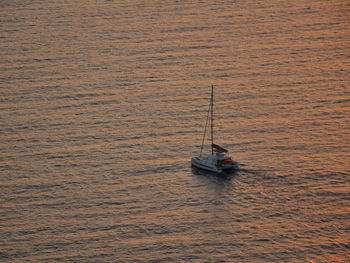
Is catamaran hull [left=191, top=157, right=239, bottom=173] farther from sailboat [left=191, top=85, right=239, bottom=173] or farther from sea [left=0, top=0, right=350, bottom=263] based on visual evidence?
sea [left=0, top=0, right=350, bottom=263]

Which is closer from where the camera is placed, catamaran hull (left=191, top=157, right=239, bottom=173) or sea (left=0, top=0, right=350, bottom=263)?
sea (left=0, top=0, right=350, bottom=263)

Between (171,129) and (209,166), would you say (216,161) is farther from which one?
(171,129)

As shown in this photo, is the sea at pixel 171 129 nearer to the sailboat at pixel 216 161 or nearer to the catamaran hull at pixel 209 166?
the catamaran hull at pixel 209 166

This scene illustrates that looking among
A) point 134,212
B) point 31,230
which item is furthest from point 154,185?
point 31,230

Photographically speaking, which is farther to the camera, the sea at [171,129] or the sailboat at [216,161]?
the sailboat at [216,161]

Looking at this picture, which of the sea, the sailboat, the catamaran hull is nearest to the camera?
the sea

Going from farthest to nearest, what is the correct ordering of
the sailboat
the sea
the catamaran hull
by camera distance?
the catamaran hull
the sailboat
the sea

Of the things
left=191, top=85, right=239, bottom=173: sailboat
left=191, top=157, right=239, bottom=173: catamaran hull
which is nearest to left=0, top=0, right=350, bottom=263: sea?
left=191, top=157, right=239, bottom=173: catamaran hull

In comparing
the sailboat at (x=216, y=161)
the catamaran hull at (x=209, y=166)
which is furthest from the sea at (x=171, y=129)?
the sailboat at (x=216, y=161)
